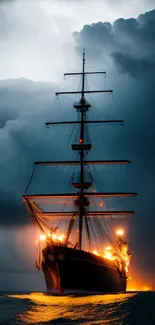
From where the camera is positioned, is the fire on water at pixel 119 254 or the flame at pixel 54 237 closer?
the flame at pixel 54 237

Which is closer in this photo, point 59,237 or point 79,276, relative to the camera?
point 79,276

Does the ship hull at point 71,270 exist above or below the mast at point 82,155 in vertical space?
below

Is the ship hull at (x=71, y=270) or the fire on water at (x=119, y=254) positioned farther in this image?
the fire on water at (x=119, y=254)

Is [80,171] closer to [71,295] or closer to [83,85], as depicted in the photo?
[83,85]

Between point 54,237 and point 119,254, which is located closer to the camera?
point 54,237

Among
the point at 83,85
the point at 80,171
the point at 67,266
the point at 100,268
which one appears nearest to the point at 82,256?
the point at 67,266

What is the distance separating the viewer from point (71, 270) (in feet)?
134

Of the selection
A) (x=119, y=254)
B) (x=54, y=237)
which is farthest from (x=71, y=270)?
(x=119, y=254)

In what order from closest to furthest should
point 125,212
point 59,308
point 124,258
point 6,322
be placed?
point 6,322 → point 59,308 → point 125,212 → point 124,258

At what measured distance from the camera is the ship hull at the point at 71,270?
40.7m

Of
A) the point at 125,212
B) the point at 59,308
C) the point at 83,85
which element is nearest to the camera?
the point at 59,308

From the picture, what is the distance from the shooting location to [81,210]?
51656mm

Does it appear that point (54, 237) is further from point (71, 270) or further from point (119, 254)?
point (119, 254)

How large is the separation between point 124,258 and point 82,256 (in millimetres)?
22196
